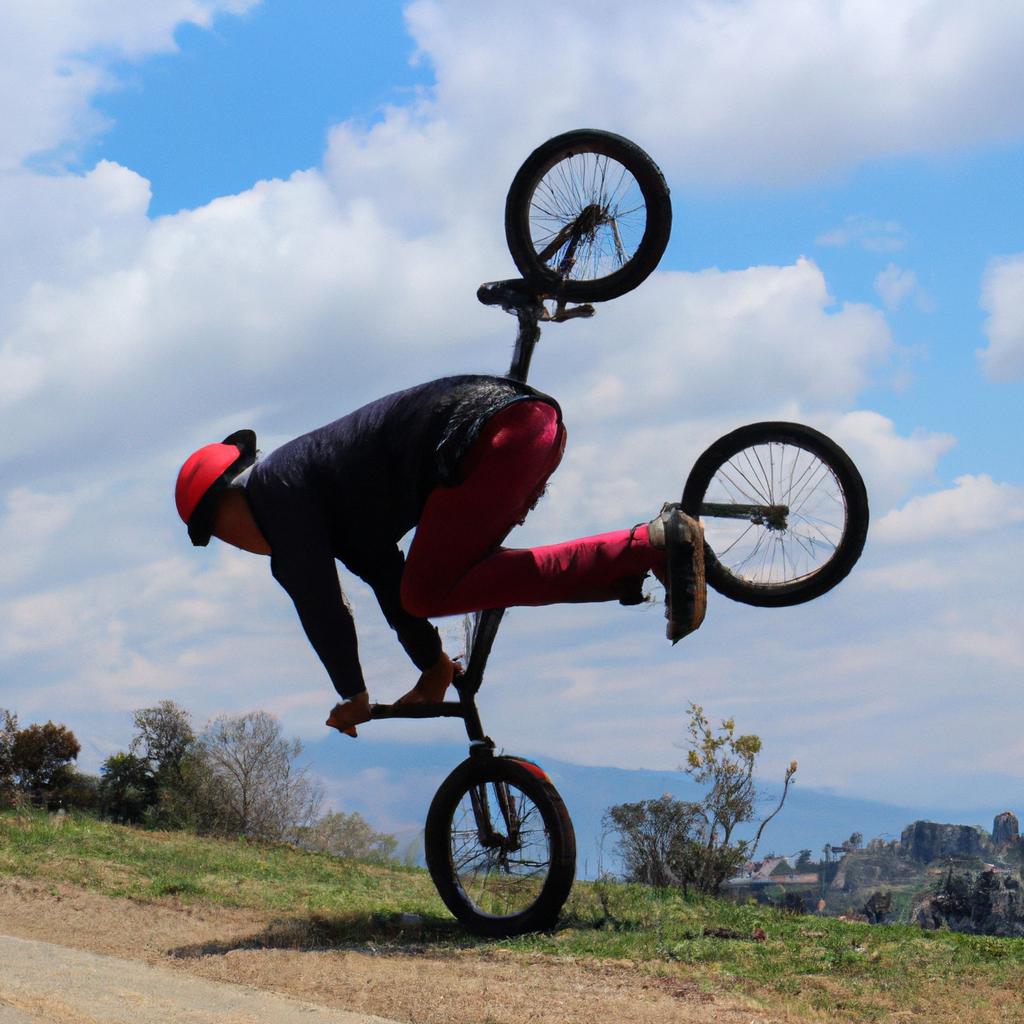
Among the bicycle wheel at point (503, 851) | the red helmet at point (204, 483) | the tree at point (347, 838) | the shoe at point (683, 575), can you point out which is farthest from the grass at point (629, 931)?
the tree at point (347, 838)

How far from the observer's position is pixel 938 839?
15.5m

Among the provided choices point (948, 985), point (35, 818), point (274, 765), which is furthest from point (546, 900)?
point (274, 765)

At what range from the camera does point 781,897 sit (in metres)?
9.16

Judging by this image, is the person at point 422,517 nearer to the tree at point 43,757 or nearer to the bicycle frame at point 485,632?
the bicycle frame at point 485,632

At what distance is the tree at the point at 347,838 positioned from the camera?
11180mm

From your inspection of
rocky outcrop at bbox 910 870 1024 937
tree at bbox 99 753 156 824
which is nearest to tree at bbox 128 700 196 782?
tree at bbox 99 753 156 824

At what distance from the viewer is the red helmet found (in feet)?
17.5

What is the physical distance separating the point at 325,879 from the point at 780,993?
4.04 metres

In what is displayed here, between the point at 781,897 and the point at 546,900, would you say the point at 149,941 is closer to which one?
the point at 546,900

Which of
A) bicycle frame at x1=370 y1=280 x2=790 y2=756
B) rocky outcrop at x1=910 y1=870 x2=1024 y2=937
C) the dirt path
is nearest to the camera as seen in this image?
the dirt path

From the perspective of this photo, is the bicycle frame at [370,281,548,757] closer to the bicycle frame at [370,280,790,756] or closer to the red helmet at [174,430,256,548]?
the bicycle frame at [370,280,790,756]

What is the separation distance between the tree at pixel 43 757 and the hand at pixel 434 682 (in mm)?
7831

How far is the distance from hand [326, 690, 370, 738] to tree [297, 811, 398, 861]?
16.2 ft

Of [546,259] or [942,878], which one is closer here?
[546,259]
